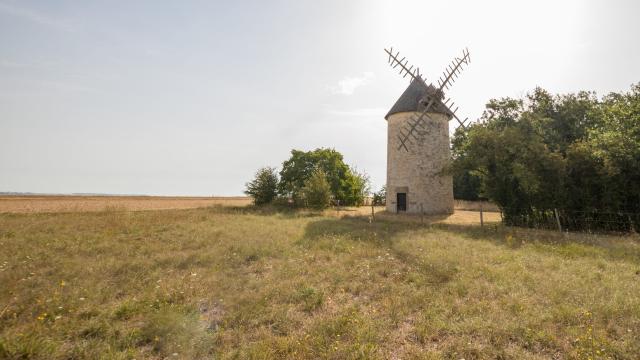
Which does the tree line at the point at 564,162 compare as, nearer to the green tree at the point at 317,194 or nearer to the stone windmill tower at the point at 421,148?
the stone windmill tower at the point at 421,148

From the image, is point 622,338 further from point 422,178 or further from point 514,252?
point 422,178

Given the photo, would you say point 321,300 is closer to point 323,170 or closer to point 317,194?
point 317,194

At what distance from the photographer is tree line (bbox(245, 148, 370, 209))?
30031mm

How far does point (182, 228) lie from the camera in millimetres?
15359

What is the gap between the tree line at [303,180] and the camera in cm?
3003

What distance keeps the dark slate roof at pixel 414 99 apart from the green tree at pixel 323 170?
32.4 feet

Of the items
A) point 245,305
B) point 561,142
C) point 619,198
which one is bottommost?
point 245,305

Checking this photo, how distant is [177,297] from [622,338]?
Result: 25.3ft

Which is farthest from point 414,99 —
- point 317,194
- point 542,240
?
point 542,240

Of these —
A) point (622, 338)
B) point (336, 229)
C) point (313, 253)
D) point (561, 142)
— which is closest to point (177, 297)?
point (313, 253)

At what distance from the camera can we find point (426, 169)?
2320cm

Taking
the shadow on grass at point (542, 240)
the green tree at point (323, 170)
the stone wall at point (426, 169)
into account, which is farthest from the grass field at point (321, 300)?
the green tree at point (323, 170)

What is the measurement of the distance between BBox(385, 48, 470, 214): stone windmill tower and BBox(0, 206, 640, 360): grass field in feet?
39.4

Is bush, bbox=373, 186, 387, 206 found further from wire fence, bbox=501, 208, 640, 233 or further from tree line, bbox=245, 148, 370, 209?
wire fence, bbox=501, 208, 640, 233
